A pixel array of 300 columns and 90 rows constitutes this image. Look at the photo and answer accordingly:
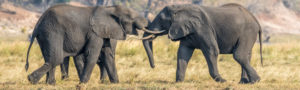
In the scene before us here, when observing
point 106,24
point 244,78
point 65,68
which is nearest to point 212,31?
point 244,78

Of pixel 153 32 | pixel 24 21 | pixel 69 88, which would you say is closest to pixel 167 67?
pixel 153 32

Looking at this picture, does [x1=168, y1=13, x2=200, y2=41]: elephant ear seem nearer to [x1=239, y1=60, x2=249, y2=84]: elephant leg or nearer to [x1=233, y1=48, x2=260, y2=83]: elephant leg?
[x1=233, y1=48, x2=260, y2=83]: elephant leg

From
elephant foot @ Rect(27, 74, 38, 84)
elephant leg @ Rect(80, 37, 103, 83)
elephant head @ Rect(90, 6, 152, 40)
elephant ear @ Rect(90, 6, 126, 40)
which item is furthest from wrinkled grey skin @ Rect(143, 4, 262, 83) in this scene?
elephant foot @ Rect(27, 74, 38, 84)

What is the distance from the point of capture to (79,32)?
9531 mm

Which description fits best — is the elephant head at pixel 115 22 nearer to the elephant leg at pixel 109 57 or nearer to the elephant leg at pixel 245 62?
the elephant leg at pixel 109 57

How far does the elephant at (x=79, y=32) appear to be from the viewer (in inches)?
366

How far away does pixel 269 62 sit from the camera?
52.0 feet

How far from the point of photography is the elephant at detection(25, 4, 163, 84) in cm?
930

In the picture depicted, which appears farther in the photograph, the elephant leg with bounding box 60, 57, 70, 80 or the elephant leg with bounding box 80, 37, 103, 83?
the elephant leg with bounding box 60, 57, 70, 80

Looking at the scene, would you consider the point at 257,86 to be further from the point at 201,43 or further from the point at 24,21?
the point at 24,21

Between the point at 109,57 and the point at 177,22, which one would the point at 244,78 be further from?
the point at 109,57

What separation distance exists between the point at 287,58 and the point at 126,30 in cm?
844

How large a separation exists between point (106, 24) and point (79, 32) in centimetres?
68

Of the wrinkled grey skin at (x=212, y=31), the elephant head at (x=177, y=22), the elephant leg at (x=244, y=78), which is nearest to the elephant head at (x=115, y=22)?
the elephant head at (x=177, y=22)
